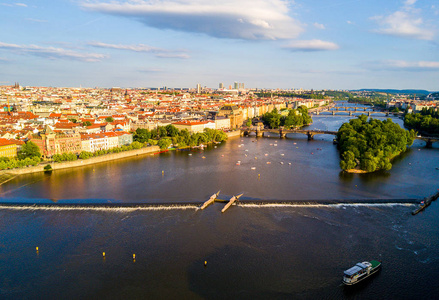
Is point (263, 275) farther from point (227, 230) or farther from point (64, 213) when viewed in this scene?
point (64, 213)

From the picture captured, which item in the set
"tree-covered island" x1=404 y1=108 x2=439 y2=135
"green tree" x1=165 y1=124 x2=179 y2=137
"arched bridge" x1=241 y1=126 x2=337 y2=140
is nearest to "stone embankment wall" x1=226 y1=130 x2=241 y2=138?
"arched bridge" x1=241 y1=126 x2=337 y2=140

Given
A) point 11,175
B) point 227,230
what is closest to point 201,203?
point 227,230

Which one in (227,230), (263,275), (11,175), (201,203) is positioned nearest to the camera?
(263,275)

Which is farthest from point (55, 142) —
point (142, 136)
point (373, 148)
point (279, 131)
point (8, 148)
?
point (279, 131)

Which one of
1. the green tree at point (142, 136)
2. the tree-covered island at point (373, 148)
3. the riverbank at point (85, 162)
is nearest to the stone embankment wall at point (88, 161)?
the riverbank at point (85, 162)

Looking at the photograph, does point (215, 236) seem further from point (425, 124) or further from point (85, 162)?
point (425, 124)

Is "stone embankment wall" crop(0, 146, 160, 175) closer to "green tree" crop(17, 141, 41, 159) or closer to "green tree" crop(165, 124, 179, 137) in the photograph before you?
"green tree" crop(17, 141, 41, 159)

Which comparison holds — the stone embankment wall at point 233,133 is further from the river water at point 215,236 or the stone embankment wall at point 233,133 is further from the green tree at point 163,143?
the river water at point 215,236
